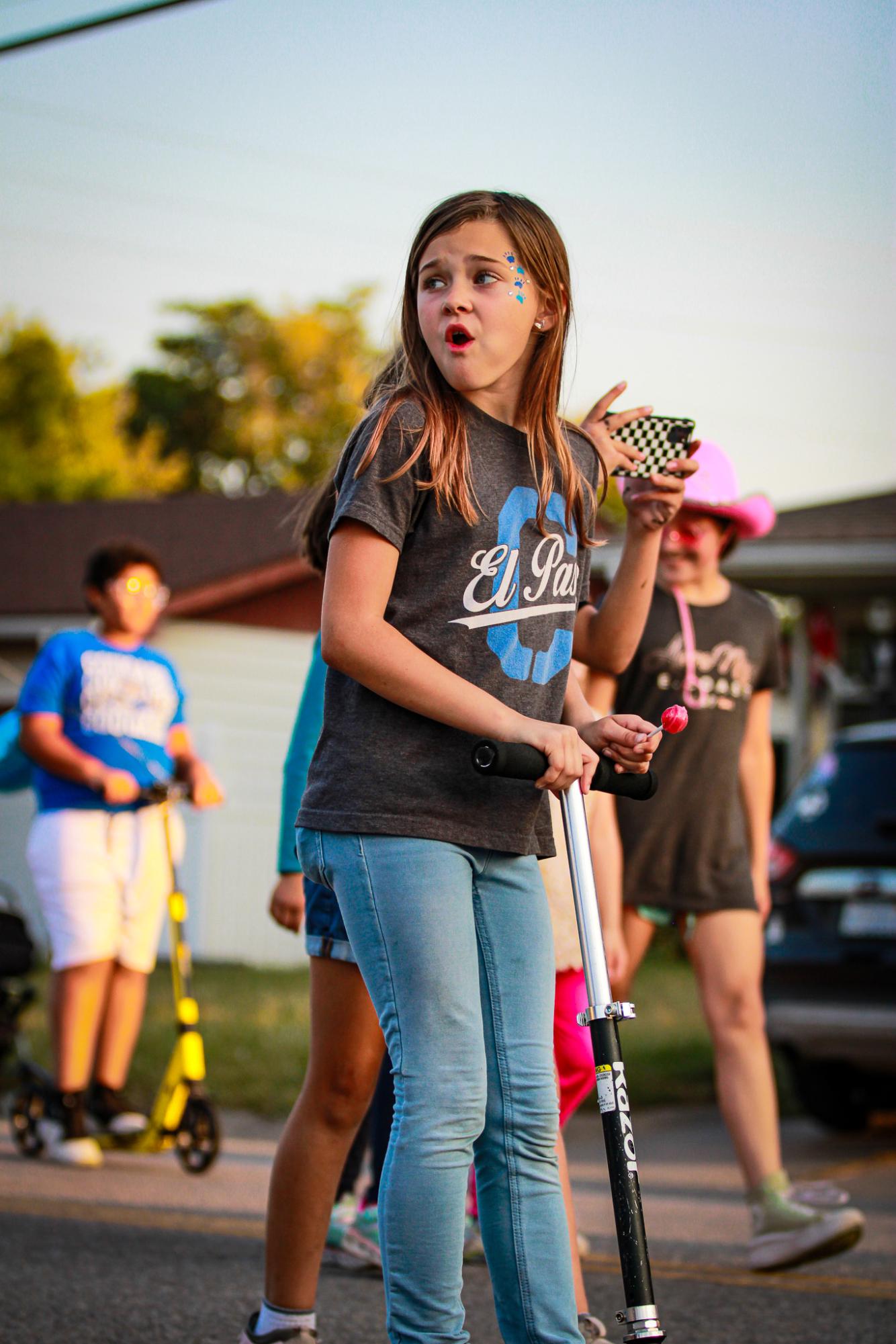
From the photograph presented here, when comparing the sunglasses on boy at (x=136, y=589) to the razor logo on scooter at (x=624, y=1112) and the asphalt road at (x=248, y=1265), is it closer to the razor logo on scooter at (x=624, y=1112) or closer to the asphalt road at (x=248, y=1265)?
the asphalt road at (x=248, y=1265)

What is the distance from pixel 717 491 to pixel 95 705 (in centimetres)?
266

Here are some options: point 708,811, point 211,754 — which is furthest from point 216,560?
point 708,811

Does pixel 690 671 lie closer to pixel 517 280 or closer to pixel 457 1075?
pixel 517 280

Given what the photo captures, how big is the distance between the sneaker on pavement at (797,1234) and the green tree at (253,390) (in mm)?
45945

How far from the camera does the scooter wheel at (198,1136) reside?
5758 mm

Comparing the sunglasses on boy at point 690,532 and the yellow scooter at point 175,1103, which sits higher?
the sunglasses on boy at point 690,532

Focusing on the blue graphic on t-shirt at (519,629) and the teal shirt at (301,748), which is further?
the teal shirt at (301,748)

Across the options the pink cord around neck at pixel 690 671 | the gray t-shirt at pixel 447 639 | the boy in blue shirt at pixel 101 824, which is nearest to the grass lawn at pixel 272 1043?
the boy in blue shirt at pixel 101 824

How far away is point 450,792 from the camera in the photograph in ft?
8.67

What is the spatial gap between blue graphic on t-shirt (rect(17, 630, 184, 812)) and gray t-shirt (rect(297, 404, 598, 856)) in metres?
3.57

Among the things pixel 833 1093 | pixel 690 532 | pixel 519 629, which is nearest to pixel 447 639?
pixel 519 629

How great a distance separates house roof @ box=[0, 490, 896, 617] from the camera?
13336 millimetres

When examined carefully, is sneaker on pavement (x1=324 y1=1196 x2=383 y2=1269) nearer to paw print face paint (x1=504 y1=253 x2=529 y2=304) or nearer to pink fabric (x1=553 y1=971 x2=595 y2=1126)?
pink fabric (x1=553 y1=971 x2=595 y2=1126)

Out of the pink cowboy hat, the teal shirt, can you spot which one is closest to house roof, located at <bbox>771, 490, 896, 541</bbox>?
the pink cowboy hat
